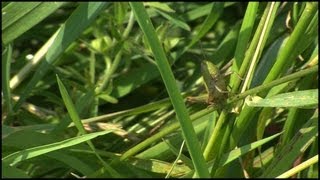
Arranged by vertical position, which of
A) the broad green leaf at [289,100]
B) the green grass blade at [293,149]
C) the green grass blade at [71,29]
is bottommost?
the green grass blade at [293,149]

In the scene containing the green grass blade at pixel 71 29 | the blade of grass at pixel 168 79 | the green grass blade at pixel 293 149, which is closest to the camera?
the blade of grass at pixel 168 79

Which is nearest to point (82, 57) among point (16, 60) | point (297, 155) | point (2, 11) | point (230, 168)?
point (16, 60)

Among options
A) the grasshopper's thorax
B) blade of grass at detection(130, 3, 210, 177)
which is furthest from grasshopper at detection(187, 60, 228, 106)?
blade of grass at detection(130, 3, 210, 177)

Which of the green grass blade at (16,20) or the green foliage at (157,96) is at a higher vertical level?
the green grass blade at (16,20)

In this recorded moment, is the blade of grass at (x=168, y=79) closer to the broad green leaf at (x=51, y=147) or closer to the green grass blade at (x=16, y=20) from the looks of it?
the broad green leaf at (x=51, y=147)

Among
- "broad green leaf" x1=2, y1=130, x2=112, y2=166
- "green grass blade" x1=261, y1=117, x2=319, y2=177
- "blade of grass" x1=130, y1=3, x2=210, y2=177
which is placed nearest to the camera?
"blade of grass" x1=130, y1=3, x2=210, y2=177

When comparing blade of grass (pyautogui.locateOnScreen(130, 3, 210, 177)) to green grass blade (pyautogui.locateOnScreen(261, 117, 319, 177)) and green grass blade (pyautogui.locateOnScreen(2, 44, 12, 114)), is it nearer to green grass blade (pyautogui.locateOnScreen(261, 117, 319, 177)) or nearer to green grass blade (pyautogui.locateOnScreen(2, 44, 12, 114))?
green grass blade (pyautogui.locateOnScreen(261, 117, 319, 177))

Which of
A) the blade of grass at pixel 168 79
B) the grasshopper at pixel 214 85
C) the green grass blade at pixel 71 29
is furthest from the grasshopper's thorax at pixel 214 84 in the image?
the green grass blade at pixel 71 29

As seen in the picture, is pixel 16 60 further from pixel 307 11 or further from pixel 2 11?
pixel 307 11
